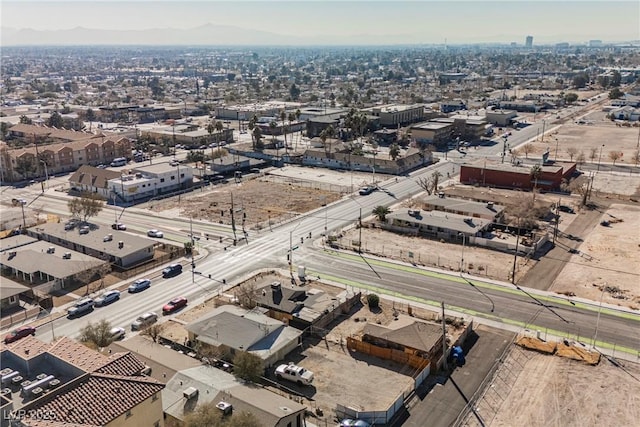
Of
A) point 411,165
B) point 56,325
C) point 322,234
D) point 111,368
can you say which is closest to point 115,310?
point 56,325

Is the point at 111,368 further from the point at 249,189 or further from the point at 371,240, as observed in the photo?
the point at 249,189

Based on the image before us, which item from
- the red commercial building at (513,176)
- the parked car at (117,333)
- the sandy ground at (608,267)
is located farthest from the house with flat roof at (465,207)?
the parked car at (117,333)

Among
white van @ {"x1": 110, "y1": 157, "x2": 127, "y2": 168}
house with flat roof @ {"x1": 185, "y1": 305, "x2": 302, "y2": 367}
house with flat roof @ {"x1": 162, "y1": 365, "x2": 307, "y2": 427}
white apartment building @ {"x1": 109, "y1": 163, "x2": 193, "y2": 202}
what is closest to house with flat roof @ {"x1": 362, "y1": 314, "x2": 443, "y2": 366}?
house with flat roof @ {"x1": 185, "y1": 305, "x2": 302, "y2": 367}

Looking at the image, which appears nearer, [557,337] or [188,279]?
[557,337]

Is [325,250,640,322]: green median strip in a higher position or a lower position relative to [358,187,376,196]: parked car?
lower

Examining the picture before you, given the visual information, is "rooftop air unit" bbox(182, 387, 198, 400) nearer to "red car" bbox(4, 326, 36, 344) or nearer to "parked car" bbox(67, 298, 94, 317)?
"red car" bbox(4, 326, 36, 344)
